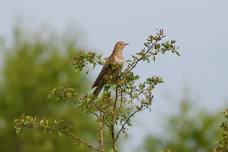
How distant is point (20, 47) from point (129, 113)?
2566cm

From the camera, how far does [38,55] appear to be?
35188 millimetres

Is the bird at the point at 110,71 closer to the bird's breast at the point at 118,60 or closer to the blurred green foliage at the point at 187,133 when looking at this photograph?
the bird's breast at the point at 118,60

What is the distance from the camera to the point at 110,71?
33.6 ft

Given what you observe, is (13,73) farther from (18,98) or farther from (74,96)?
(74,96)

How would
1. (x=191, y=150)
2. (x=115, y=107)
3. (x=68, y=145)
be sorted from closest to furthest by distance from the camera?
(x=115, y=107) < (x=191, y=150) < (x=68, y=145)

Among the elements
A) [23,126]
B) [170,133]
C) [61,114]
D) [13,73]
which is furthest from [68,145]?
Answer: [23,126]

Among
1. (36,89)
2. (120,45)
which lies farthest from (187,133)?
(120,45)

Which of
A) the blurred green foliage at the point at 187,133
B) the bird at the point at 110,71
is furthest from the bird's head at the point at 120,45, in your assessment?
the blurred green foliage at the point at 187,133

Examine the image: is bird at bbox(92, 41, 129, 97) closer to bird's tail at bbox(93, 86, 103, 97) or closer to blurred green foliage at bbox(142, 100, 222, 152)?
bird's tail at bbox(93, 86, 103, 97)

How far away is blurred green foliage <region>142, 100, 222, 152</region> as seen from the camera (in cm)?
2841

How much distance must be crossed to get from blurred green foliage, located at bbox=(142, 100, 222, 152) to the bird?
57.7 ft

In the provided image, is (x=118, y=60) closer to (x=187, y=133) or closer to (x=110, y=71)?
(x=110, y=71)

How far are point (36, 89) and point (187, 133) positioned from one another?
7015 mm

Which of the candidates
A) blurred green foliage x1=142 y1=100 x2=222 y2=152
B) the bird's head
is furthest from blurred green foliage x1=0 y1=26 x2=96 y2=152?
the bird's head
